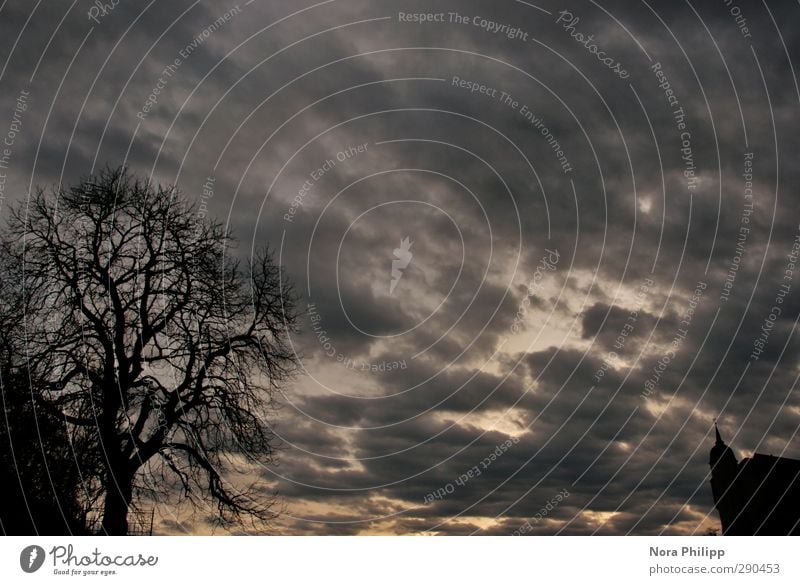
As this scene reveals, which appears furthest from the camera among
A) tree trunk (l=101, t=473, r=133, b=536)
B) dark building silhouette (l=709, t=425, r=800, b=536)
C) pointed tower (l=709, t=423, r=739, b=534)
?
pointed tower (l=709, t=423, r=739, b=534)

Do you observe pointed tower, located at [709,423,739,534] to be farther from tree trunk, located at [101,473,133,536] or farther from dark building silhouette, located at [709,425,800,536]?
tree trunk, located at [101,473,133,536]

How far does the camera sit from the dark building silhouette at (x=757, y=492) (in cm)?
9138

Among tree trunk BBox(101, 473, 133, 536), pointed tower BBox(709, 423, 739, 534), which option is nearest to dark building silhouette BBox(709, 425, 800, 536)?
pointed tower BBox(709, 423, 739, 534)

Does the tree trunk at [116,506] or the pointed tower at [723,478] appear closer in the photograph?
the tree trunk at [116,506]

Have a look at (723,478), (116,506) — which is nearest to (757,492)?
(723,478)

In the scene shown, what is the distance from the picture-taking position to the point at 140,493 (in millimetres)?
22859

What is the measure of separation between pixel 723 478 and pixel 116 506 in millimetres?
104051

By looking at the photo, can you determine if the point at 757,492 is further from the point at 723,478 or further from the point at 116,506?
the point at 116,506

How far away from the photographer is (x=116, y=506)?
22.0 metres

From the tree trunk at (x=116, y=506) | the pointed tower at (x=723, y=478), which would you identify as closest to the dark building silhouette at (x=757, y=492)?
the pointed tower at (x=723, y=478)

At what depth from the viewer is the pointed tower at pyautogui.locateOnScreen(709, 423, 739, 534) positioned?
102 m

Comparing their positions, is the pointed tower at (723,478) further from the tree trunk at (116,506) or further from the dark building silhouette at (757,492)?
the tree trunk at (116,506)

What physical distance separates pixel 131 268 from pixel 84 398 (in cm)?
477
